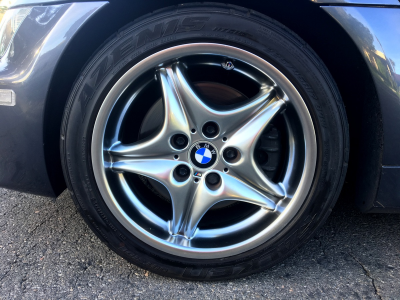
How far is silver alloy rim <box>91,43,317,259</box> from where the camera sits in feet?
4.04

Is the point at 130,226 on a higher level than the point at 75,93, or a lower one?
lower

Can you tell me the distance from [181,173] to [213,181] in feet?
0.47

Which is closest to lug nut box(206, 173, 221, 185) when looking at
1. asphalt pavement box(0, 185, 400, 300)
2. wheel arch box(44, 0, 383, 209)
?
asphalt pavement box(0, 185, 400, 300)

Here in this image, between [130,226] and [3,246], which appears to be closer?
[130,226]

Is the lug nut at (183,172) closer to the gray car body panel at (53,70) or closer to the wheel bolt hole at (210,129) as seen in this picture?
the wheel bolt hole at (210,129)

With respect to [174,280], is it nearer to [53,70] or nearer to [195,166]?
[195,166]

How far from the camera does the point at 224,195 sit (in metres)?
1.33

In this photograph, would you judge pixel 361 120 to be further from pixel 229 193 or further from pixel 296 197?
pixel 229 193

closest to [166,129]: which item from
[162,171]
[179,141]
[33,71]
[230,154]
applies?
[179,141]

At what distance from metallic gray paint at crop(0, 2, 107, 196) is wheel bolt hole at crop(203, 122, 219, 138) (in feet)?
2.03

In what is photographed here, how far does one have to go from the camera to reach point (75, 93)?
121cm

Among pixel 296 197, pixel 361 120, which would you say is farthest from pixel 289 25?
pixel 296 197

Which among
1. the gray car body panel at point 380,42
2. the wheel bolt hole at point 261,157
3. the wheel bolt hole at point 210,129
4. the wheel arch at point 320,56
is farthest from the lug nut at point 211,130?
the gray car body panel at point 380,42

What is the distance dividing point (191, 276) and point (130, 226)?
0.34 meters
